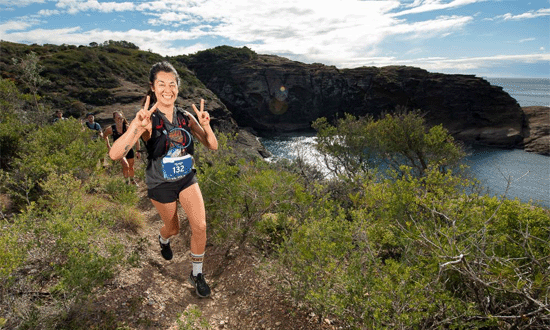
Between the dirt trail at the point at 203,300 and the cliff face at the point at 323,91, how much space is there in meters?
66.2

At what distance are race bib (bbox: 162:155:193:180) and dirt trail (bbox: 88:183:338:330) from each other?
1.36 metres

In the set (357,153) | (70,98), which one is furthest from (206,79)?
(357,153)

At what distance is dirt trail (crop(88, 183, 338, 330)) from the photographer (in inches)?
125

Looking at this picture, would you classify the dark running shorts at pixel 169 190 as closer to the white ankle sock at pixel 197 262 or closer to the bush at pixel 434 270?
the white ankle sock at pixel 197 262

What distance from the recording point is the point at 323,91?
70.1 m

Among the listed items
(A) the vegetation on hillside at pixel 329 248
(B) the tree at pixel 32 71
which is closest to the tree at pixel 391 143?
(A) the vegetation on hillside at pixel 329 248

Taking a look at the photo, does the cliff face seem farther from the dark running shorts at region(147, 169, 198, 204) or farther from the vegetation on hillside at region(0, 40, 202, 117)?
the dark running shorts at region(147, 169, 198, 204)

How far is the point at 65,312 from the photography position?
271cm

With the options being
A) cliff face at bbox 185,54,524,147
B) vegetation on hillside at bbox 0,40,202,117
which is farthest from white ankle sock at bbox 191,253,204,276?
cliff face at bbox 185,54,524,147

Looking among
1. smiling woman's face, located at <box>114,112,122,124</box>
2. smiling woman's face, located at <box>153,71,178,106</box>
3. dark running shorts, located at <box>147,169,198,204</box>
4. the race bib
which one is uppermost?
smiling woman's face, located at <box>153,71,178,106</box>

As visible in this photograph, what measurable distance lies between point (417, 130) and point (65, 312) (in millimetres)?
22219

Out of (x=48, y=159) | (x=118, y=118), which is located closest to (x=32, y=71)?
(x=118, y=118)

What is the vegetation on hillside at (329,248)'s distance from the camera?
2434mm

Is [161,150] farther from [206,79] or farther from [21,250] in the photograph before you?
[206,79]
